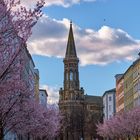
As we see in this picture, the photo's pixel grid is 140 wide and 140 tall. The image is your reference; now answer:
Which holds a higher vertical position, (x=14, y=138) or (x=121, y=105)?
(x=121, y=105)

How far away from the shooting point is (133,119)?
3824 inches

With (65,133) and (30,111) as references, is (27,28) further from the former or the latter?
(65,133)

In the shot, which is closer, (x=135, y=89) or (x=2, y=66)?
(x=2, y=66)

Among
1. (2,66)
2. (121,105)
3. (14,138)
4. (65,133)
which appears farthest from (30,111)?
(65,133)

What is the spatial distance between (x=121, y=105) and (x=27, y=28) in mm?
144520

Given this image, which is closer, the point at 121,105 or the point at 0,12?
the point at 0,12

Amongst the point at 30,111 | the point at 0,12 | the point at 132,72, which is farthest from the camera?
the point at 132,72

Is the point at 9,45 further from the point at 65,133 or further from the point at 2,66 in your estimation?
the point at 65,133

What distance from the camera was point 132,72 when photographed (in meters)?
134

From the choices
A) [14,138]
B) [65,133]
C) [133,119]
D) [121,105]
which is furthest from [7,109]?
[65,133]

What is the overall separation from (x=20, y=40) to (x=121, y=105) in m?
144

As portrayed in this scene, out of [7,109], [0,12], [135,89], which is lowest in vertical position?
[7,109]

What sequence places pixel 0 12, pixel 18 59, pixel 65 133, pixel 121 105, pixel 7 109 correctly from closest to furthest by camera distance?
pixel 0 12 < pixel 18 59 < pixel 7 109 < pixel 121 105 < pixel 65 133

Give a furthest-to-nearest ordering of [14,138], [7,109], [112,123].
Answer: [112,123]
[14,138]
[7,109]
